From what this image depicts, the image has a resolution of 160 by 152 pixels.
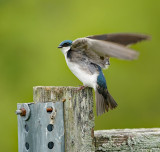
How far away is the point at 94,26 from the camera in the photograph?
21.4ft

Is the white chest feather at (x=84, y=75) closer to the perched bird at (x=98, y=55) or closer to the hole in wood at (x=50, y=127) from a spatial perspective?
the perched bird at (x=98, y=55)

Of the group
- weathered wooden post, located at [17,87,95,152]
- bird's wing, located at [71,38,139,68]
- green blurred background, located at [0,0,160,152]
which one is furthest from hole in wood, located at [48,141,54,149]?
green blurred background, located at [0,0,160,152]

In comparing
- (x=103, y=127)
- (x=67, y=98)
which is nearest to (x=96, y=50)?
(x=67, y=98)

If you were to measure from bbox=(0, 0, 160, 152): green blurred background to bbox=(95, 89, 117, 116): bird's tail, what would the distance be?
267 centimetres

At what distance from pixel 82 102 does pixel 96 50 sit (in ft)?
1.79

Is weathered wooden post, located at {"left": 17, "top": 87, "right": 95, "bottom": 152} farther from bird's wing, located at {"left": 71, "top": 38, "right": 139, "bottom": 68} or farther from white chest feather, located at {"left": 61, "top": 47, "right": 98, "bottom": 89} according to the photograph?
white chest feather, located at {"left": 61, "top": 47, "right": 98, "bottom": 89}

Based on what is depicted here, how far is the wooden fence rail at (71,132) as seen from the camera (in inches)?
99.4

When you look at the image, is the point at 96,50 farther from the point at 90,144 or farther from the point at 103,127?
the point at 103,127

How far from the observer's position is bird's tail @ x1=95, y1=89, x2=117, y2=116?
330 cm

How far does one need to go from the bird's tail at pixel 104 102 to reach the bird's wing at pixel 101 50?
0.20 meters

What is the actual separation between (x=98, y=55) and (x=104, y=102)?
1.22 ft

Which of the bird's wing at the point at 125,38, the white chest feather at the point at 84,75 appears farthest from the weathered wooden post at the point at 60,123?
the white chest feather at the point at 84,75

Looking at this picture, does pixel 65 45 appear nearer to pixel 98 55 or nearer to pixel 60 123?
pixel 98 55

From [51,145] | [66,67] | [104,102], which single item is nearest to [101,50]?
[104,102]
